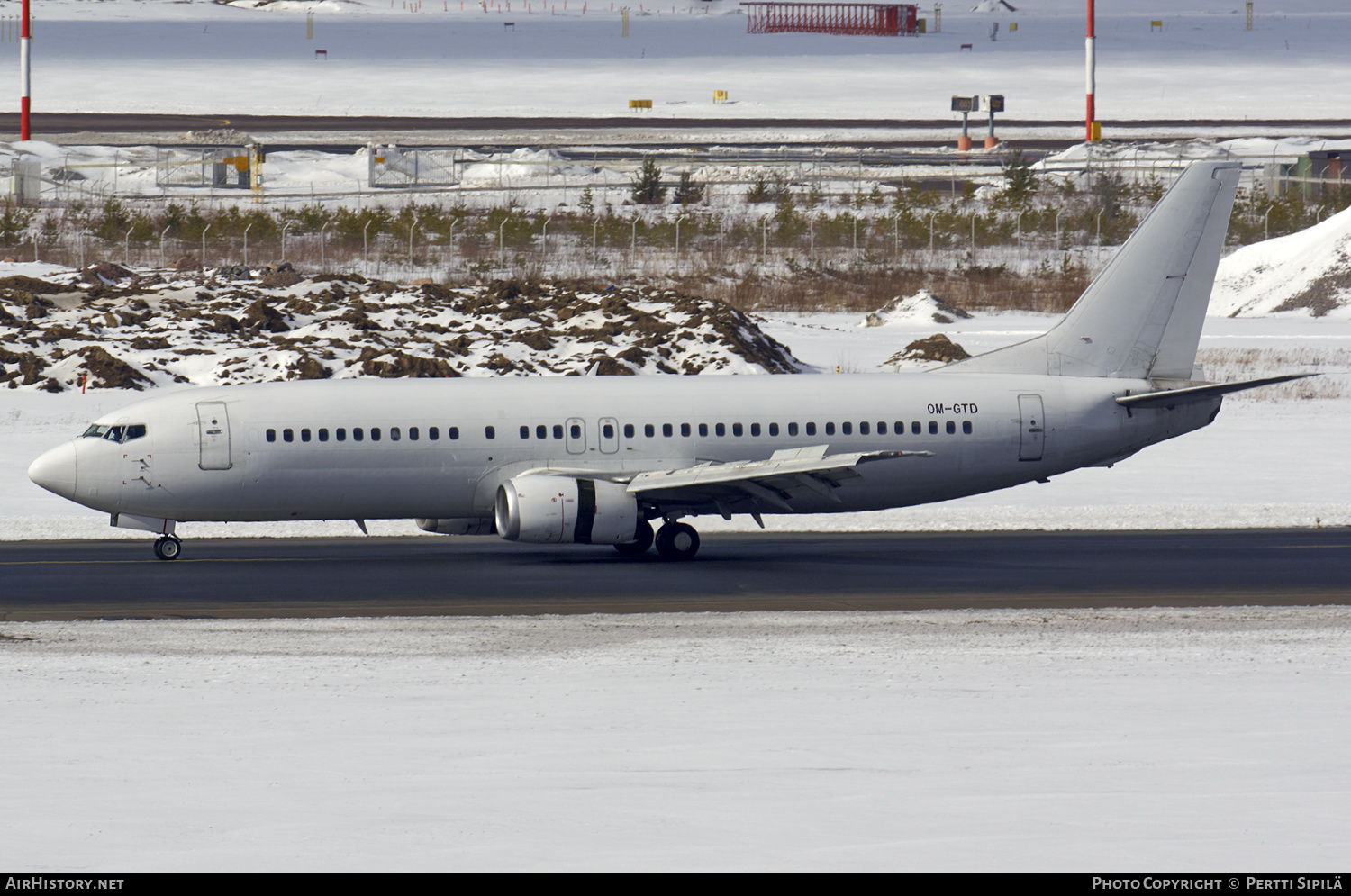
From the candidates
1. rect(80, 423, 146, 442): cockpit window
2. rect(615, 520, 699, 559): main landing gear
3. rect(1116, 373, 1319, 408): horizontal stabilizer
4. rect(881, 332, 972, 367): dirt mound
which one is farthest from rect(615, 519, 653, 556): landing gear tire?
rect(881, 332, 972, 367): dirt mound

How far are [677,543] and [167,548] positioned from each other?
34.2 feet

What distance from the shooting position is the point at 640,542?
116 ft

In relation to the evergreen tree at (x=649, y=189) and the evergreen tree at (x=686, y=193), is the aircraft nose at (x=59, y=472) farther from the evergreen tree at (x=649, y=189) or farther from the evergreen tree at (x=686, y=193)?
the evergreen tree at (x=686, y=193)

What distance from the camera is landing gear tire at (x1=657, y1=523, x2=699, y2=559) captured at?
114 feet

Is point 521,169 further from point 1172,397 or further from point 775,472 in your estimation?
point 775,472

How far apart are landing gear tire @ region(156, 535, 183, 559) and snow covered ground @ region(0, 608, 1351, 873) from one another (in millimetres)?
7382

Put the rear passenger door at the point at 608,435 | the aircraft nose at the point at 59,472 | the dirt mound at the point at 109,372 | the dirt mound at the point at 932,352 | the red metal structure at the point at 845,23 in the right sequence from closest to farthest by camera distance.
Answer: the aircraft nose at the point at 59,472, the rear passenger door at the point at 608,435, the dirt mound at the point at 109,372, the dirt mound at the point at 932,352, the red metal structure at the point at 845,23

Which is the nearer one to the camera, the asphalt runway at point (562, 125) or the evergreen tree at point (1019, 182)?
the evergreen tree at point (1019, 182)

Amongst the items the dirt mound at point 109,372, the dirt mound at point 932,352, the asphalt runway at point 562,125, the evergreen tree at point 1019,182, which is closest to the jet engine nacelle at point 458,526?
the dirt mound at point 109,372

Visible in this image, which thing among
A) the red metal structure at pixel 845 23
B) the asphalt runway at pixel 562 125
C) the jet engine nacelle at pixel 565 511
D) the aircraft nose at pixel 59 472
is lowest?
the jet engine nacelle at pixel 565 511

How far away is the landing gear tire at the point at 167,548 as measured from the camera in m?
34.2

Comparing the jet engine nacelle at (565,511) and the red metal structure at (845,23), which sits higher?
the red metal structure at (845,23)

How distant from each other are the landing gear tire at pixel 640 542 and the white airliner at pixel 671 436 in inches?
2.2

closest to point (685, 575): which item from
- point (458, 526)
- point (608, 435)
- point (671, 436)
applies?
point (671, 436)
